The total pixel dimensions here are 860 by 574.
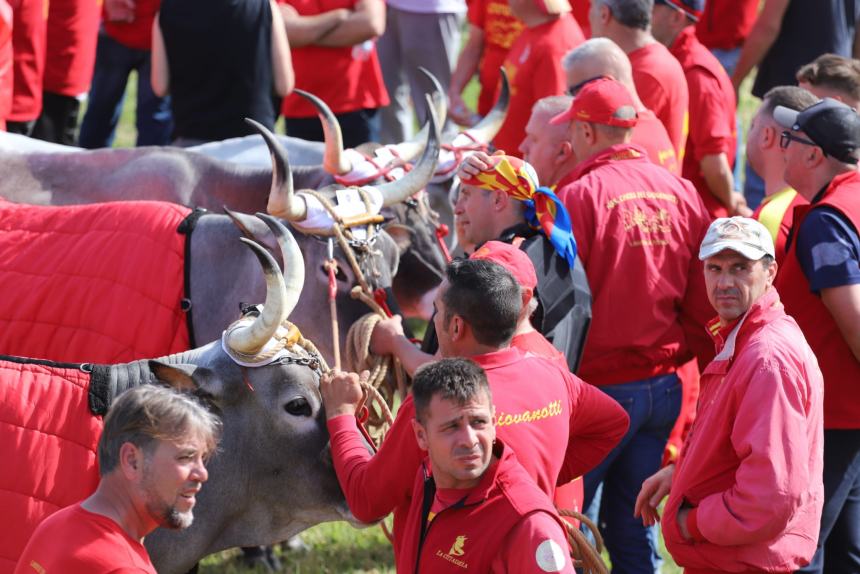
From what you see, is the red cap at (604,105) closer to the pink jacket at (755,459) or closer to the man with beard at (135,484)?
the pink jacket at (755,459)

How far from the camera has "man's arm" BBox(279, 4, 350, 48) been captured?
8.30 m

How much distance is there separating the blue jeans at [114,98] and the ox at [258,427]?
6.06 m

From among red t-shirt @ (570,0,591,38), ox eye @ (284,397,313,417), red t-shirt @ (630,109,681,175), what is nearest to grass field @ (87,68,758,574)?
red t-shirt @ (630,109,681,175)

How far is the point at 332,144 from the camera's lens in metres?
6.03

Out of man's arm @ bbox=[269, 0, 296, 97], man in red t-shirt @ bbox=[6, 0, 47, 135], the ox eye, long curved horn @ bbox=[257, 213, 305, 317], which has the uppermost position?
long curved horn @ bbox=[257, 213, 305, 317]

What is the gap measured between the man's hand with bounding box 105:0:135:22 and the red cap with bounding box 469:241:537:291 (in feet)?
19.7

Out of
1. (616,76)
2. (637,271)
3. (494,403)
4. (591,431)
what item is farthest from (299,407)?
(616,76)

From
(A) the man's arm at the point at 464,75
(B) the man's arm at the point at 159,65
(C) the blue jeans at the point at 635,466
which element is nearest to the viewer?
(C) the blue jeans at the point at 635,466

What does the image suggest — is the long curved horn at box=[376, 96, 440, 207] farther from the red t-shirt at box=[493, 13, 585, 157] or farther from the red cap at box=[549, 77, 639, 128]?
the red t-shirt at box=[493, 13, 585, 157]

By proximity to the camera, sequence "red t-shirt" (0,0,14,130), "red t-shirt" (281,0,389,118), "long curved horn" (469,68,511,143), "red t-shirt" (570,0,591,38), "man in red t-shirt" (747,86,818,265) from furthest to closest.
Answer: "red t-shirt" (570,0,591,38) < "red t-shirt" (281,0,389,118) < "long curved horn" (469,68,511,143) < "red t-shirt" (0,0,14,130) < "man in red t-shirt" (747,86,818,265)

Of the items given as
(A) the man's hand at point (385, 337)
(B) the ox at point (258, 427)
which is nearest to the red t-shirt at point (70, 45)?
(A) the man's hand at point (385, 337)

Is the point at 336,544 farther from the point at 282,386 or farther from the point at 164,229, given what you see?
the point at 282,386

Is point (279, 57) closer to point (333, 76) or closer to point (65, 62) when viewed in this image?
point (333, 76)

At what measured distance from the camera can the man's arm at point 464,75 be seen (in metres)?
9.19
